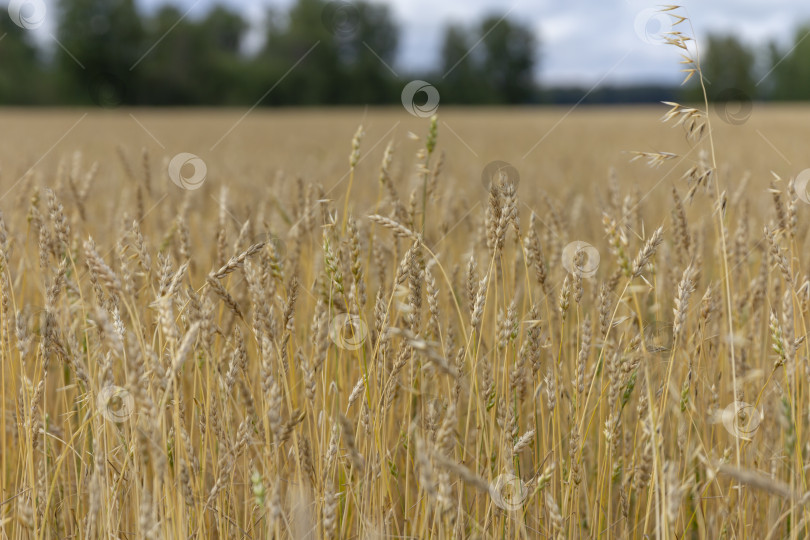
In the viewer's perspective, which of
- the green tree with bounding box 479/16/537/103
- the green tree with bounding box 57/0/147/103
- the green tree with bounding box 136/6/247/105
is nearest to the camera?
the green tree with bounding box 136/6/247/105

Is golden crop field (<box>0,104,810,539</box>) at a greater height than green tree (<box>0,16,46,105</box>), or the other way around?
green tree (<box>0,16,46,105</box>)

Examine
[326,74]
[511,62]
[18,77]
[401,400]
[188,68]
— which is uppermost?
[511,62]

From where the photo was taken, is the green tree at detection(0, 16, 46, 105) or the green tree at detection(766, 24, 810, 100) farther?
the green tree at detection(766, 24, 810, 100)

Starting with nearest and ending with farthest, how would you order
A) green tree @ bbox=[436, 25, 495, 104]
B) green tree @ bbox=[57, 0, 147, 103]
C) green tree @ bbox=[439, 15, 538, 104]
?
1. green tree @ bbox=[57, 0, 147, 103]
2. green tree @ bbox=[436, 25, 495, 104]
3. green tree @ bbox=[439, 15, 538, 104]

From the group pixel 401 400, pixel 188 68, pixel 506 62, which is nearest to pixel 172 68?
pixel 188 68

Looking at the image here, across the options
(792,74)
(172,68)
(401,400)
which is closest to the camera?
(401,400)

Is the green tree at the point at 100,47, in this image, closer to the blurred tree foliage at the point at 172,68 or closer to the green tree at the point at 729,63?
the blurred tree foliage at the point at 172,68

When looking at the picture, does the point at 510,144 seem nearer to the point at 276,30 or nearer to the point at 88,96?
the point at 88,96

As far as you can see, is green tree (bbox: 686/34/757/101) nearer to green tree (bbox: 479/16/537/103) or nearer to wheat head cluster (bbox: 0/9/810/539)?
green tree (bbox: 479/16/537/103)

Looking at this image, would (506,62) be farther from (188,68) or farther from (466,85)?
(188,68)

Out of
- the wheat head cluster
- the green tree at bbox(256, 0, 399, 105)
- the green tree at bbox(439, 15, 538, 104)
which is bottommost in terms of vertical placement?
the wheat head cluster

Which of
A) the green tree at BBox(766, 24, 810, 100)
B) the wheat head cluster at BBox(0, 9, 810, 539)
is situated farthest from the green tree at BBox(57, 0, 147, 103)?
the green tree at BBox(766, 24, 810, 100)

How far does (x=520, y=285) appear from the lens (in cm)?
296

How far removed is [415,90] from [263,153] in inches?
332
